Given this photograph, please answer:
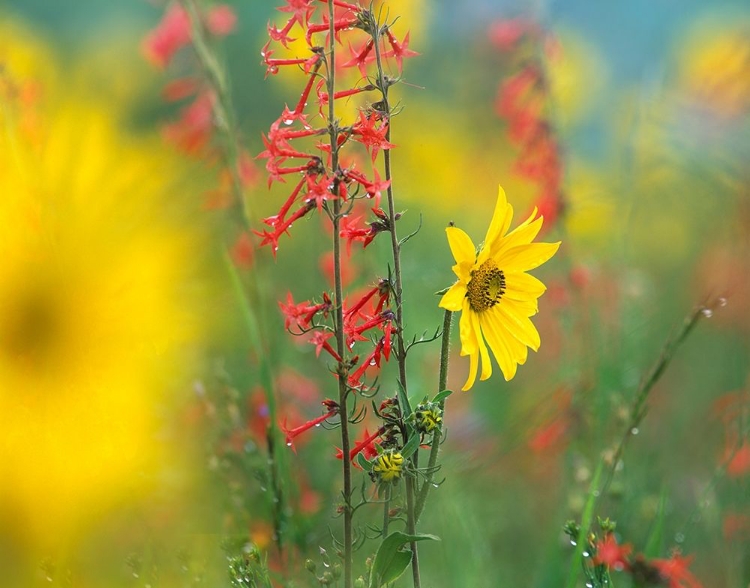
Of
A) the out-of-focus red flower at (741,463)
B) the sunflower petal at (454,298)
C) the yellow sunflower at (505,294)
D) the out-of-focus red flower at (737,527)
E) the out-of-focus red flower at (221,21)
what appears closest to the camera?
the sunflower petal at (454,298)

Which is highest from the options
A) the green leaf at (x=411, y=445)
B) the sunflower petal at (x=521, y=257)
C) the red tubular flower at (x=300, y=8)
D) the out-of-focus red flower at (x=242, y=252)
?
the red tubular flower at (x=300, y=8)

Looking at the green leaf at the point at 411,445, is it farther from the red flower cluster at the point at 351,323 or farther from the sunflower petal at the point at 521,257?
the sunflower petal at the point at 521,257

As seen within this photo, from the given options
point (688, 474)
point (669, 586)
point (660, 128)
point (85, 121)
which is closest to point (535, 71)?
point (660, 128)

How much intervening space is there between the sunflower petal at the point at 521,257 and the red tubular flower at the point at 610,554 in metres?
0.44

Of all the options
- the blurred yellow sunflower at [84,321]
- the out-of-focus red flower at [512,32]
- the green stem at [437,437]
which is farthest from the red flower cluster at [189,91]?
the blurred yellow sunflower at [84,321]

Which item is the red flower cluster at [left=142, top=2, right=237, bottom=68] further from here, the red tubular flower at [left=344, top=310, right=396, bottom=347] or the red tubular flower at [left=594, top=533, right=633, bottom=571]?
the red tubular flower at [left=594, top=533, right=633, bottom=571]

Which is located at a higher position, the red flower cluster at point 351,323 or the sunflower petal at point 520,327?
the red flower cluster at point 351,323

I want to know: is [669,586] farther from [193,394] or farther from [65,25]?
[65,25]

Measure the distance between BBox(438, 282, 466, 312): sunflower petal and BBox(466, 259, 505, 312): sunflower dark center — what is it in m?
0.06

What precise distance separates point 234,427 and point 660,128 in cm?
103

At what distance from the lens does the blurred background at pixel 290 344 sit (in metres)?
0.84

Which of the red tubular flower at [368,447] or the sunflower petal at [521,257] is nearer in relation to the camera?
the red tubular flower at [368,447]

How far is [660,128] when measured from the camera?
167cm

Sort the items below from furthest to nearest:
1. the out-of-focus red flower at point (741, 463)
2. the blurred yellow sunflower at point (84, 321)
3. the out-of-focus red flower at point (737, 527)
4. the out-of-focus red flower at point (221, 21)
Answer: the out-of-focus red flower at point (221, 21)
the out-of-focus red flower at point (741, 463)
the out-of-focus red flower at point (737, 527)
the blurred yellow sunflower at point (84, 321)
